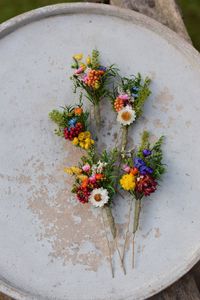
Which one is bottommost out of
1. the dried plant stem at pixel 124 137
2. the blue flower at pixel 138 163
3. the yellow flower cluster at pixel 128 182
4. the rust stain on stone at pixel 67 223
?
the rust stain on stone at pixel 67 223

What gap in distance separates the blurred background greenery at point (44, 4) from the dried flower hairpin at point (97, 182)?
1628 mm

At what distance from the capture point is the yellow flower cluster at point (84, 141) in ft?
7.56

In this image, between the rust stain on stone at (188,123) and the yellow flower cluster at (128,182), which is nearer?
the yellow flower cluster at (128,182)

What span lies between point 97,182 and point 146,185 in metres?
0.18

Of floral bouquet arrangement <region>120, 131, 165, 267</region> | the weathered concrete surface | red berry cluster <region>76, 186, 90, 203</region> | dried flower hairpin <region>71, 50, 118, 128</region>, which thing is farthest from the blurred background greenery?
red berry cluster <region>76, 186, 90, 203</region>

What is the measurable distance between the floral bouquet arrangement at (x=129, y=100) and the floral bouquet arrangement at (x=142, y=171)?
0.08 metres

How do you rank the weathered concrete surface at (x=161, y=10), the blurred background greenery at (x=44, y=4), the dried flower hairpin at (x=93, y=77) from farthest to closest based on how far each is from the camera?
the blurred background greenery at (x=44, y=4) < the weathered concrete surface at (x=161, y=10) < the dried flower hairpin at (x=93, y=77)

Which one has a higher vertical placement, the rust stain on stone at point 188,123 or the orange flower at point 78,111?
the orange flower at point 78,111

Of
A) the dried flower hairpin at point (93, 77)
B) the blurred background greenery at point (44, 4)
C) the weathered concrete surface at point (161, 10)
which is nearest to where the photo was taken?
the dried flower hairpin at point (93, 77)

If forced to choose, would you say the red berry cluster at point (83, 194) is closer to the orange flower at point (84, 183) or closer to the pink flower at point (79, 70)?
the orange flower at point (84, 183)

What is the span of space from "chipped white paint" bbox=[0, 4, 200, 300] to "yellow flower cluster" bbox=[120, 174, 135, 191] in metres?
0.12

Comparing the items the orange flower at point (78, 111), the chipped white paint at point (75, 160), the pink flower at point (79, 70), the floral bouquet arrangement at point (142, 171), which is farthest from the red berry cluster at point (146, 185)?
the pink flower at point (79, 70)

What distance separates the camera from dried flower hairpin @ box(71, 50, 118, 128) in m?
2.34

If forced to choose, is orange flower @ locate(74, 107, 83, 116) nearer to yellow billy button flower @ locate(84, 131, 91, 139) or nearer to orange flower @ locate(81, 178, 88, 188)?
yellow billy button flower @ locate(84, 131, 91, 139)
